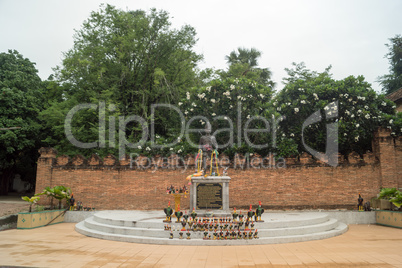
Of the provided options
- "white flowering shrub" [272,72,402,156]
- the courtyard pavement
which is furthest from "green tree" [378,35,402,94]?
the courtyard pavement

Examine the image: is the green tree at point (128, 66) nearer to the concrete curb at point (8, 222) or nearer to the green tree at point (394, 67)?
the concrete curb at point (8, 222)

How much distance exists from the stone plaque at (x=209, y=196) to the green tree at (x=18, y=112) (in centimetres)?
1341

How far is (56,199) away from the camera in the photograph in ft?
47.1

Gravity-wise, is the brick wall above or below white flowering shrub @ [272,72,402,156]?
below

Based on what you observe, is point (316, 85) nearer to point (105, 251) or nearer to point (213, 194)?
point (213, 194)

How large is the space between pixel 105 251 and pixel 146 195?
22.4ft

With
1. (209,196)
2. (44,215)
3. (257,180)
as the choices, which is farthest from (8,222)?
(257,180)

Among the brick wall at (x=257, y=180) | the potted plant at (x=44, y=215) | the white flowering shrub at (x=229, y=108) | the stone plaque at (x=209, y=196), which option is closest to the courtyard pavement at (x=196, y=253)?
the potted plant at (x=44, y=215)

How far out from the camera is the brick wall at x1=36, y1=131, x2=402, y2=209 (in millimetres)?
14164

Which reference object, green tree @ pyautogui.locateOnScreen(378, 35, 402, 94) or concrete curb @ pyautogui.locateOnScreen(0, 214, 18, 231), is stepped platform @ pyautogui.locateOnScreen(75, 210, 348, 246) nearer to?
concrete curb @ pyautogui.locateOnScreen(0, 214, 18, 231)

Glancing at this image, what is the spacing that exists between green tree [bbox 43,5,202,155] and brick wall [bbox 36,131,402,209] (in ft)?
14.6

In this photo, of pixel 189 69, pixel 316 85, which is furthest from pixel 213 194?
pixel 189 69

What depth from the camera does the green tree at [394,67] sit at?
98.4 ft

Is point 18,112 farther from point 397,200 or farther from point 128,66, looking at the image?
point 397,200
